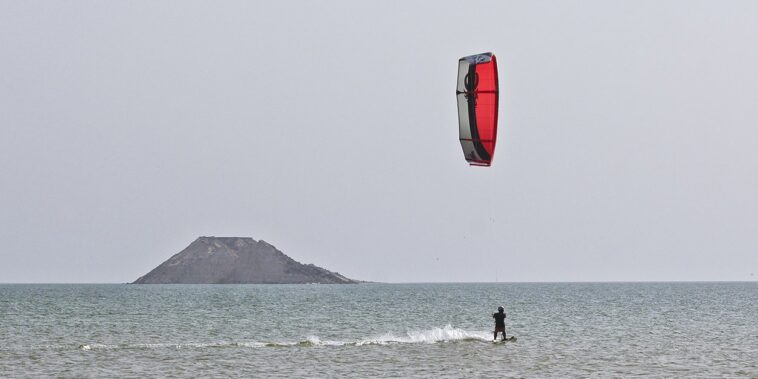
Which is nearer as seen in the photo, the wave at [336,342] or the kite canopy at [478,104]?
the kite canopy at [478,104]

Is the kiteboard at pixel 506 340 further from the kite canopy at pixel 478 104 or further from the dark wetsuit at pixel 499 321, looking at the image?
the kite canopy at pixel 478 104

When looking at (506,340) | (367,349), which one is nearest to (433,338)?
(506,340)

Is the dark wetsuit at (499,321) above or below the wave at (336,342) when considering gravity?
above

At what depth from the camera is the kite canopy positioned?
117ft

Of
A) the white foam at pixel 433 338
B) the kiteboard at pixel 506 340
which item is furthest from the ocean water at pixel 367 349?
the kiteboard at pixel 506 340

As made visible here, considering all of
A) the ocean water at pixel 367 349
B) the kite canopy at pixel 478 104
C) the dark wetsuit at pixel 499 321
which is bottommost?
the ocean water at pixel 367 349

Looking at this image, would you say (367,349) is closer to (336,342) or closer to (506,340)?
(336,342)

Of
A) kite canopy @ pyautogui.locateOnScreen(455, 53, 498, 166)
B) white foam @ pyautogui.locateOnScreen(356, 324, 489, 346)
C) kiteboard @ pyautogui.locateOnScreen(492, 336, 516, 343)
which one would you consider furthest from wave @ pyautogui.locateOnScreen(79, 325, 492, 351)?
kite canopy @ pyautogui.locateOnScreen(455, 53, 498, 166)

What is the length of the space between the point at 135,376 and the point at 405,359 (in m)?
10.4

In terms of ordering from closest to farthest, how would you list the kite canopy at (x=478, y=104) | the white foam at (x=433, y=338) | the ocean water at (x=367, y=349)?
the ocean water at (x=367, y=349), the kite canopy at (x=478, y=104), the white foam at (x=433, y=338)

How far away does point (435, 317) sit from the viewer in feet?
265

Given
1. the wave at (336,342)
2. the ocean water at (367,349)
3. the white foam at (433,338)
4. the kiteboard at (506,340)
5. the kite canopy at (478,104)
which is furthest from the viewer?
the white foam at (433,338)

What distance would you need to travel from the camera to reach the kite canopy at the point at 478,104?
35562mm

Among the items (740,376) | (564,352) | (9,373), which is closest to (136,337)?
(9,373)
